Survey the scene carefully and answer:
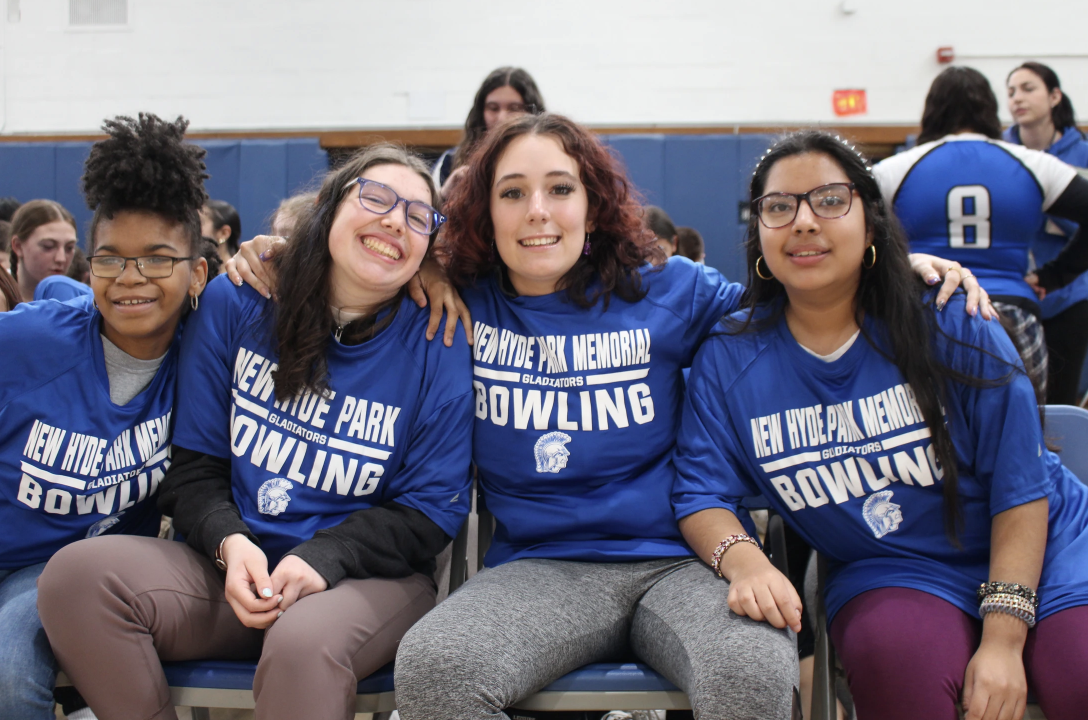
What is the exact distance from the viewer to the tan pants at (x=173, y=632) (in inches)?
44.3

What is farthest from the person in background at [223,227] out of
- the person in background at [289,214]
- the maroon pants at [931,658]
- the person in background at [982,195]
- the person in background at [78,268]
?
the maroon pants at [931,658]

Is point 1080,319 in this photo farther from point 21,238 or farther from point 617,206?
point 21,238

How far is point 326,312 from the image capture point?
150 cm

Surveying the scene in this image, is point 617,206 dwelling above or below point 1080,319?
above

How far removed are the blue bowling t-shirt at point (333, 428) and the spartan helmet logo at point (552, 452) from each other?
13cm

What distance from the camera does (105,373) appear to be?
1479 mm

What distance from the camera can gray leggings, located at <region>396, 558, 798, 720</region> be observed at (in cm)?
107

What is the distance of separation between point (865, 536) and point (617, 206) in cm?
79

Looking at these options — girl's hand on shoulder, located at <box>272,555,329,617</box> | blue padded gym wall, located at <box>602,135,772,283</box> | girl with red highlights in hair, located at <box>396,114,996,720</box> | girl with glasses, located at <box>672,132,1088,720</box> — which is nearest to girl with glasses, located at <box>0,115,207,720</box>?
girl's hand on shoulder, located at <box>272,555,329,617</box>

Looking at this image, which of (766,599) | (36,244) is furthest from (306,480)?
(36,244)

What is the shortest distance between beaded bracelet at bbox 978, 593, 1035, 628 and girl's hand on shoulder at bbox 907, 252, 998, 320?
466 mm

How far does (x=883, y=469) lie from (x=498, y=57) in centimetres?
471

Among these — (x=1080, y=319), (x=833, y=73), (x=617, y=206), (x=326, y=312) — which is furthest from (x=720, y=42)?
(x=326, y=312)

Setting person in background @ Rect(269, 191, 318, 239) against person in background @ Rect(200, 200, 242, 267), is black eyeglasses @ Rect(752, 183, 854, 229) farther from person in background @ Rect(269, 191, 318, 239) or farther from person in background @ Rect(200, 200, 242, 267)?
person in background @ Rect(200, 200, 242, 267)
